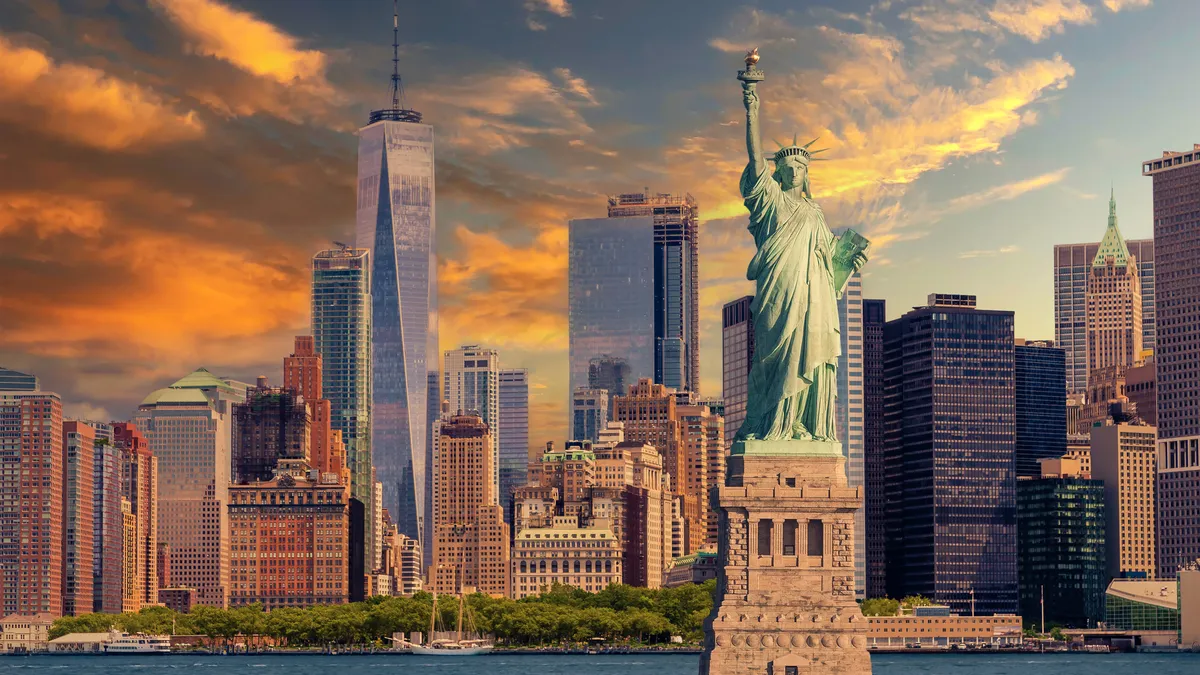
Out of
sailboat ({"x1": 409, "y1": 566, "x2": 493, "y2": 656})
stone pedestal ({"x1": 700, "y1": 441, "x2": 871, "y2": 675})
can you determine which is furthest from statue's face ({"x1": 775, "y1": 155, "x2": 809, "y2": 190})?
sailboat ({"x1": 409, "y1": 566, "x2": 493, "y2": 656})

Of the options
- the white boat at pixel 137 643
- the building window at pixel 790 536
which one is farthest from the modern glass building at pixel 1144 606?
the building window at pixel 790 536

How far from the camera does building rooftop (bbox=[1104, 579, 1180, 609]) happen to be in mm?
192750

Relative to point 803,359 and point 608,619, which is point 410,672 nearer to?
point 608,619

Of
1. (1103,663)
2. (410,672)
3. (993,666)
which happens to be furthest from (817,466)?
(1103,663)

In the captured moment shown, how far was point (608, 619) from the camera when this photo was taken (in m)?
163

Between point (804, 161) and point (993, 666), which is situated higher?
point (804, 161)

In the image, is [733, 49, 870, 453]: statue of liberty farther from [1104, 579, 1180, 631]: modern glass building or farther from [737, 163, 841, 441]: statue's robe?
[1104, 579, 1180, 631]: modern glass building

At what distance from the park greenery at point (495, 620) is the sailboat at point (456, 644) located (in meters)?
0.89

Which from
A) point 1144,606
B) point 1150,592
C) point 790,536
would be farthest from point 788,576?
point 1150,592

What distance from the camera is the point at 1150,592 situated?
19525 cm

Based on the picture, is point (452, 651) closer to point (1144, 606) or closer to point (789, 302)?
point (1144, 606)

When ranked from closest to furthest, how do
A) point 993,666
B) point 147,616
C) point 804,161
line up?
point 804,161 → point 993,666 → point 147,616

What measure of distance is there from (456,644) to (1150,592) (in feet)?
221

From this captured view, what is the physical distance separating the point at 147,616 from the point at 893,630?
6656 centimetres
